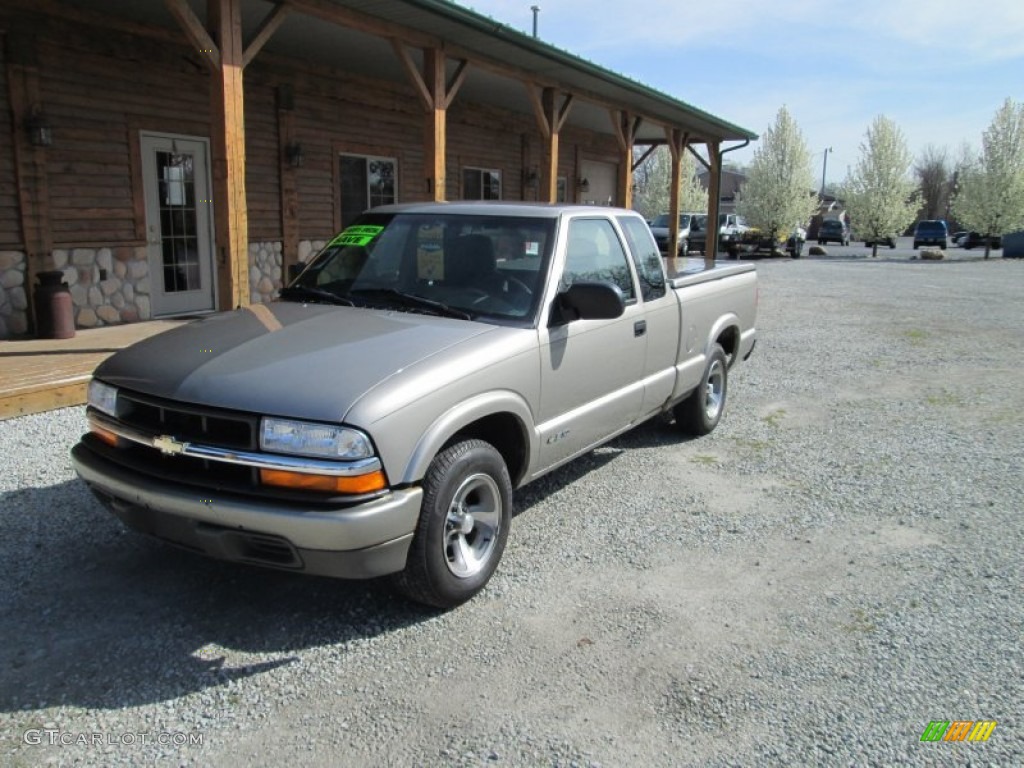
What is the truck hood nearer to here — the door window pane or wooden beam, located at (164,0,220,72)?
wooden beam, located at (164,0,220,72)

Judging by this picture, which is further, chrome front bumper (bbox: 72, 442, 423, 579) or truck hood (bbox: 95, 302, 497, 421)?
truck hood (bbox: 95, 302, 497, 421)

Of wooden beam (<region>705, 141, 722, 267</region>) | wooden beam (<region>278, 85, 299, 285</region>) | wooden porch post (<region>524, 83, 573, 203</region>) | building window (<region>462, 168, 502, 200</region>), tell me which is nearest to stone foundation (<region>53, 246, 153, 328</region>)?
wooden beam (<region>278, 85, 299, 285</region>)

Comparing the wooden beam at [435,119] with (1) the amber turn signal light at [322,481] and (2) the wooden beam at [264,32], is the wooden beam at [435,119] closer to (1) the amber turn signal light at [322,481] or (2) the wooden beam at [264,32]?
(2) the wooden beam at [264,32]

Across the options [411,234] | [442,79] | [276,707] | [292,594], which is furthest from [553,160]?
[276,707]

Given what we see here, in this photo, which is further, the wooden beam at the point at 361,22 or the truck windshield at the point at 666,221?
the truck windshield at the point at 666,221

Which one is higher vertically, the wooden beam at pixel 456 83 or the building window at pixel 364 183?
the wooden beam at pixel 456 83

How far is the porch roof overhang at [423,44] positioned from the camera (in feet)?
27.4

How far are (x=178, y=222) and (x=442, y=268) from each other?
24.7 ft

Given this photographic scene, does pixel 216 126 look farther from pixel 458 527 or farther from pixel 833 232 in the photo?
pixel 833 232

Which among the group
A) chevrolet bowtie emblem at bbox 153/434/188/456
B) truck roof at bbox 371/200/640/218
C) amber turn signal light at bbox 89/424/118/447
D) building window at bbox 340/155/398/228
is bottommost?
amber turn signal light at bbox 89/424/118/447

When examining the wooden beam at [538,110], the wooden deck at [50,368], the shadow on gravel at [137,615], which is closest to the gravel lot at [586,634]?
the shadow on gravel at [137,615]

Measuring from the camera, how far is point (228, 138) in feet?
22.6

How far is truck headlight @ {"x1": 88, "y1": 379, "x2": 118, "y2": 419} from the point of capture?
3434mm

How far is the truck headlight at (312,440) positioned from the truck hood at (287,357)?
1.6 inches
